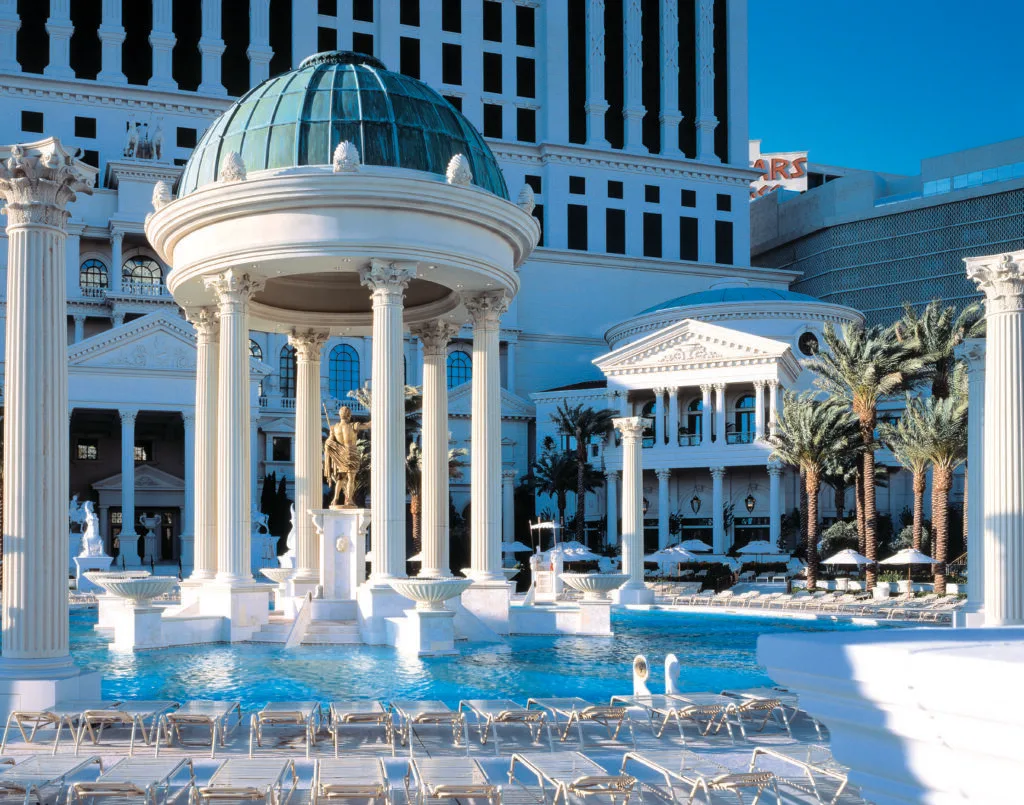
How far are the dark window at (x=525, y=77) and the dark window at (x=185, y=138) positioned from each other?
25.2 meters

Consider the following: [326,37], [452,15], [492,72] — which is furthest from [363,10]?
[492,72]

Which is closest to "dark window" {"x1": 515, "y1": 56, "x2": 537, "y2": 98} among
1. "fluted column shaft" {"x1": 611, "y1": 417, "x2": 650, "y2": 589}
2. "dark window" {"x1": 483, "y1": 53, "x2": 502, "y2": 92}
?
"dark window" {"x1": 483, "y1": 53, "x2": 502, "y2": 92}

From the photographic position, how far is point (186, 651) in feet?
80.2

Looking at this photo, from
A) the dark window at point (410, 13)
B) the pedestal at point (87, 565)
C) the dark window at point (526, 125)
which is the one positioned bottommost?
the pedestal at point (87, 565)

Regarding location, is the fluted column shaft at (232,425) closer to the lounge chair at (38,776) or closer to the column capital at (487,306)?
the column capital at (487,306)

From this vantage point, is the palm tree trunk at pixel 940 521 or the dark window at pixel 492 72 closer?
the palm tree trunk at pixel 940 521

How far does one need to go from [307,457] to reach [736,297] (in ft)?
179

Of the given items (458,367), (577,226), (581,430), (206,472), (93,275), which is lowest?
(206,472)

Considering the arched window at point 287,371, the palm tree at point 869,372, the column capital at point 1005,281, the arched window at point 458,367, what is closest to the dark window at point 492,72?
the arched window at point 458,367

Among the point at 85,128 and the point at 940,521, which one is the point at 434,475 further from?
the point at 85,128

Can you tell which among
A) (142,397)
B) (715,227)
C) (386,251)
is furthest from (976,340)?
(715,227)

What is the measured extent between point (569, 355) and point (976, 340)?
220ft

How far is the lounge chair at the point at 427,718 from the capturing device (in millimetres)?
14344

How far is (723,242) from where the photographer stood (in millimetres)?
97500
